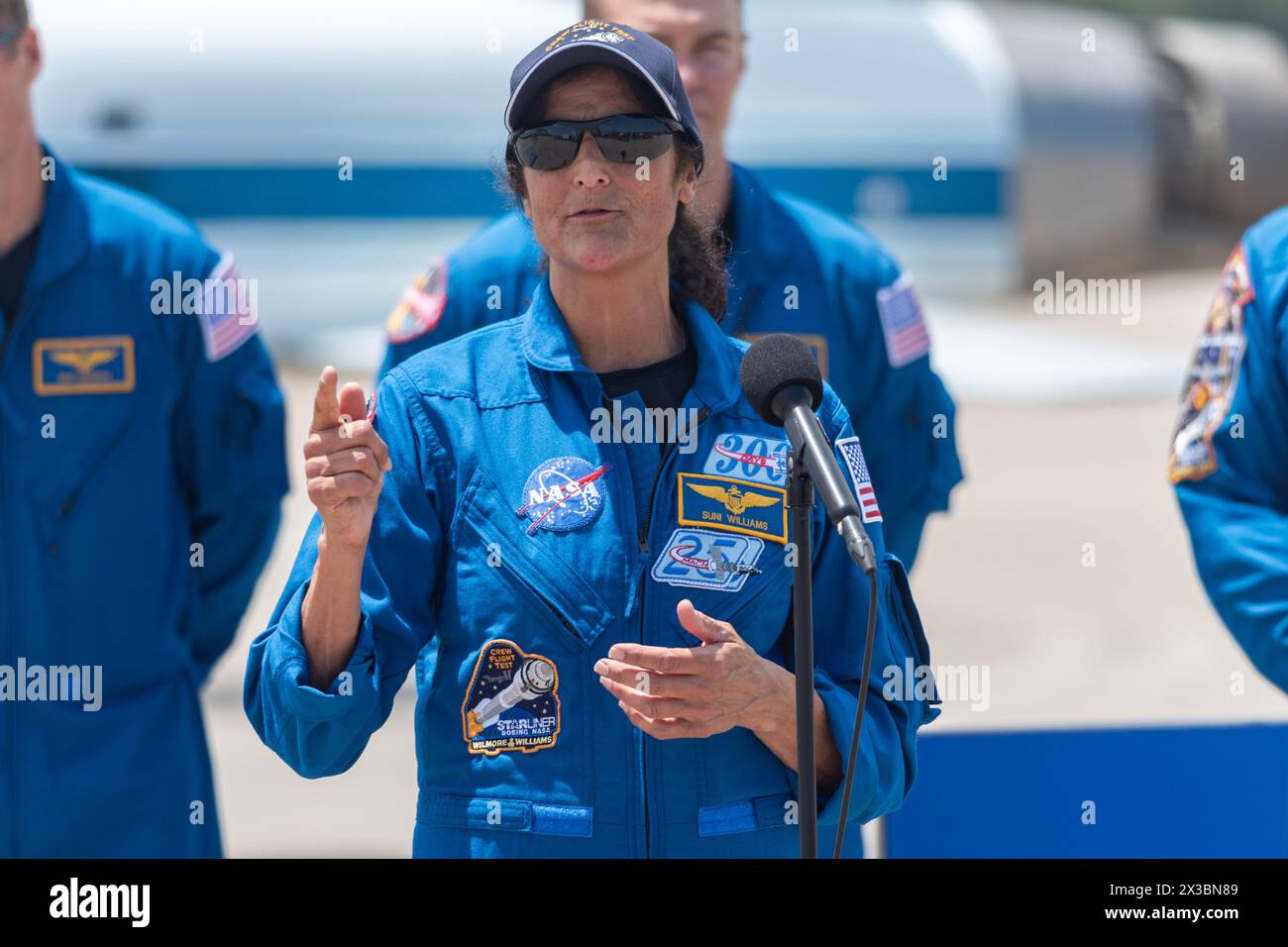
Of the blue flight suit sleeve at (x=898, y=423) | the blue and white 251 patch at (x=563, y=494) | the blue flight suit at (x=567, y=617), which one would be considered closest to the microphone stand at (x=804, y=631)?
the blue flight suit at (x=567, y=617)

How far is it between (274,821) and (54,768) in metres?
2.61

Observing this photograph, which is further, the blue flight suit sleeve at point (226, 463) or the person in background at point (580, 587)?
the blue flight suit sleeve at point (226, 463)

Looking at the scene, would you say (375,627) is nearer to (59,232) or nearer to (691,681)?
(691,681)

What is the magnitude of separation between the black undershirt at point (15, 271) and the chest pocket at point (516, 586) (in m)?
1.72

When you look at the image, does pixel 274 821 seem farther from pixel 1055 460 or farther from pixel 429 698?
pixel 1055 460

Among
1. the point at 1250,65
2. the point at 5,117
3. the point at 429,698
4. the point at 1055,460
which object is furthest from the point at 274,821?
the point at 1250,65

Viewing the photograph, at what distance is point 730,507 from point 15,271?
77.0 inches

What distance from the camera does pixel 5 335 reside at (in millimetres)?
3537

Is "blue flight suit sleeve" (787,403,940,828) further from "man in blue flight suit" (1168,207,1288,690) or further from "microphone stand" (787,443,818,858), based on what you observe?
"man in blue flight suit" (1168,207,1288,690)

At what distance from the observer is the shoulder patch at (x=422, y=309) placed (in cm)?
348

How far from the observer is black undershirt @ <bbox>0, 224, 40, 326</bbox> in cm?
356

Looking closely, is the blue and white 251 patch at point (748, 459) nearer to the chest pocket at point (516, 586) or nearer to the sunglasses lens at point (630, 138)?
the chest pocket at point (516, 586)

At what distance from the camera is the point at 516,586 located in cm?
223

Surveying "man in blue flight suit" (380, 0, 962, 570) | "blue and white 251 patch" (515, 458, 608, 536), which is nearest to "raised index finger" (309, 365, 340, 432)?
"blue and white 251 patch" (515, 458, 608, 536)
